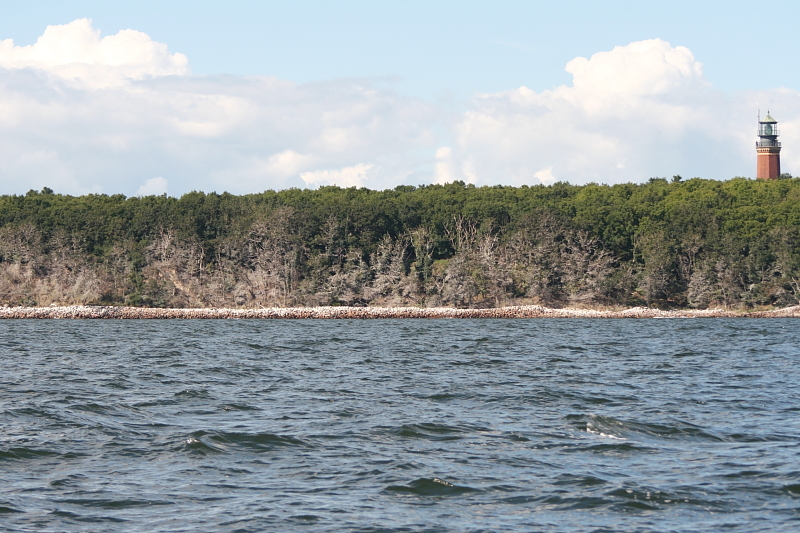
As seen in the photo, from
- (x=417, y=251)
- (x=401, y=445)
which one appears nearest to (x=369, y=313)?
(x=417, y=251)

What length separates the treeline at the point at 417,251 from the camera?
77.1 meters

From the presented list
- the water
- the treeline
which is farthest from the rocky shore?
the water

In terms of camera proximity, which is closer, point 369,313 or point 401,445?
point 401,445

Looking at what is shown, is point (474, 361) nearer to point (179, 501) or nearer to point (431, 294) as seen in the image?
point (179, 501)

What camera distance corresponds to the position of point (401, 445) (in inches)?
551

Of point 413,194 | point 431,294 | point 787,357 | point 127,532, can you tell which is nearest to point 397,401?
point 127,532

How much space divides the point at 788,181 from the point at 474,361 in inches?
3006

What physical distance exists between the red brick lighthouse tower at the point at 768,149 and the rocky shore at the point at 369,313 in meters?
44.6

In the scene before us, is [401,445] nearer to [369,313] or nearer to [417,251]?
[369,313]

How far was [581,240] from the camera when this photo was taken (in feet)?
266

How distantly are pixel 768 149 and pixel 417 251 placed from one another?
52398 millimetres

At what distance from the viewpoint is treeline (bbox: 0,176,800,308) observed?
7712cm

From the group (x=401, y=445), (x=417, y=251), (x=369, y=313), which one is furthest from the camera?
(x=417, y=251)

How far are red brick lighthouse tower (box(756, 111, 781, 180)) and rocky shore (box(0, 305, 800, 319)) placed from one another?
146 ft
